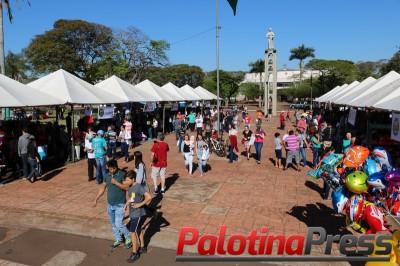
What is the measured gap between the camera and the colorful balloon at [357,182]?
4.76m

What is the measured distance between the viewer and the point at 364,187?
4.75m

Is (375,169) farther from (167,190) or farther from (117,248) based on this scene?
(167,190)

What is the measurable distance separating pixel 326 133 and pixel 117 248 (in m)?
8.82

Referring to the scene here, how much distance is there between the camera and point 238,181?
10.4 meters

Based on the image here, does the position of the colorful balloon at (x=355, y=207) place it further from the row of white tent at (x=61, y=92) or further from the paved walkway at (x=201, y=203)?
the row of white tent at (x=61, y=92)

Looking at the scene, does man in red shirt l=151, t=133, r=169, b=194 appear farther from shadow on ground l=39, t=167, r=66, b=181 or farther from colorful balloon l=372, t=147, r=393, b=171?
colorful balloon l=372, t=147, r=393, b=171

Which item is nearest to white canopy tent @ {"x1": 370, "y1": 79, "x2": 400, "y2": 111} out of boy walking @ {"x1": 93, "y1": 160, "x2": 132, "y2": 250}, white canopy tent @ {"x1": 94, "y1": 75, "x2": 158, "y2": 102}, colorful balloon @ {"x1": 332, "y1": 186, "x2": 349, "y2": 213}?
colorful balloon @ {"x1": 332, "y1": 186, "x2": 349, "y2": 213}

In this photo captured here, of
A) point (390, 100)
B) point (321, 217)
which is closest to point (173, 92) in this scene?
point (390, 100)

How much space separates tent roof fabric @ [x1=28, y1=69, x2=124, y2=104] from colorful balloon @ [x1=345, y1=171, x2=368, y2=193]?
10740 mm

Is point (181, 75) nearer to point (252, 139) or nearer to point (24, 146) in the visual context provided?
point (252, 139)

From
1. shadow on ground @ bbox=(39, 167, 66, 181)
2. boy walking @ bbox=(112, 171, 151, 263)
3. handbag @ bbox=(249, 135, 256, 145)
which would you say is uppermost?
handbag @ bbox=(249, 135, 256, 145)

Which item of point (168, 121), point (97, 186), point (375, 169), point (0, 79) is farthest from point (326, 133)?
point (168, 121)

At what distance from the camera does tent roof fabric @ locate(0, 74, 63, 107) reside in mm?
10225

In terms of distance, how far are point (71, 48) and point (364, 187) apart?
2064 inches
